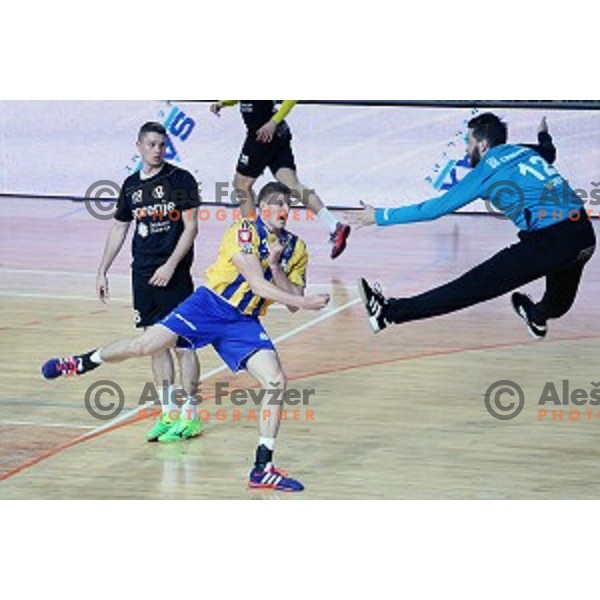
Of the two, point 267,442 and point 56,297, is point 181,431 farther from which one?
point 56,297

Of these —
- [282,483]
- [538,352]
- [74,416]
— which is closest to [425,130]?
[538,352]

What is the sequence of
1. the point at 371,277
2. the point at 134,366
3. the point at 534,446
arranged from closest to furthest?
1. the point at 534,446
2. the point at 134,366
3. the point at 371,277

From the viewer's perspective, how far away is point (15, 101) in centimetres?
2227

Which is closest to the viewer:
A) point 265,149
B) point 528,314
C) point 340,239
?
point 528,314

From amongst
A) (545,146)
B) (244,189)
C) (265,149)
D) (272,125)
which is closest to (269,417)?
(545,146)

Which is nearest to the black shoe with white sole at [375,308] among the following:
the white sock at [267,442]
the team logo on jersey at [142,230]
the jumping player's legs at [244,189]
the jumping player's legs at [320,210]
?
the white sock at [267,442]

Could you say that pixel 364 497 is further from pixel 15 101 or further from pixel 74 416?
pixel 15 101

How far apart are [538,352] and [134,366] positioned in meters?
3.54

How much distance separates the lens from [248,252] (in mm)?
9008

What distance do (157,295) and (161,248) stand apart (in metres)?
0.31

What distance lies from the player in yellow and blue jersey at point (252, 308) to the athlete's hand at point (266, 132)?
562 cm

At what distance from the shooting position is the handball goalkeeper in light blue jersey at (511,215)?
8.80 meters

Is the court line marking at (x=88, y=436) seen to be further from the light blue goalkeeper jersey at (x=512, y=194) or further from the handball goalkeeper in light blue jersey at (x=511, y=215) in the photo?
the light blue goalkeeper jersey at (x=512, y=194)

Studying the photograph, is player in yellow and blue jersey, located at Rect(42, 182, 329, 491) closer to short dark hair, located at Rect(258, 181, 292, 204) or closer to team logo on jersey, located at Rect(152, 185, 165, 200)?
short dark hair, located at Rect(258, 181, 292, 204)
